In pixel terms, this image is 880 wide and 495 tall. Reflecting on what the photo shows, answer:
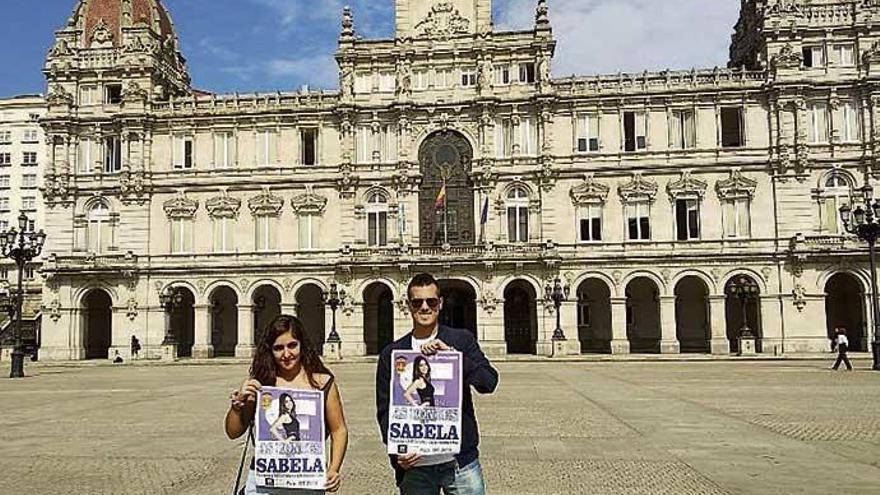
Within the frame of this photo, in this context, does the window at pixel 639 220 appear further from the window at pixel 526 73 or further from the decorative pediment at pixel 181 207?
the decorative pediment at pixel 181 207

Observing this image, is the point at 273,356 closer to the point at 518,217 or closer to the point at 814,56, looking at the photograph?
the point at 518,217

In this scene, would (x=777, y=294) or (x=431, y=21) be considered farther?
(x=431, y=21)

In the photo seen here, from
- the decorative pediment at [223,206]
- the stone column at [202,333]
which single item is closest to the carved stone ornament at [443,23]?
the decorative pediment at [223,206]

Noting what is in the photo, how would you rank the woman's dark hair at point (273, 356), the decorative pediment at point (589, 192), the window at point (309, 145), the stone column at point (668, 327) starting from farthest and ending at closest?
1. the window at point (309, 145)
2. the decorative pediment at point (589, 192)
3. the stone column at point (668, 327)
4. the woman's dark hair at point (273, 356)

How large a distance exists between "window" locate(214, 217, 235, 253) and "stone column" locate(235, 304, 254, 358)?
13.6ft

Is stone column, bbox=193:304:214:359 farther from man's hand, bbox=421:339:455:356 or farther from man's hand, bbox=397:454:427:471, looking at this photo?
Result: man's hand, bbox=421:339:455:356

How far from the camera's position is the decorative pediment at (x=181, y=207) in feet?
188

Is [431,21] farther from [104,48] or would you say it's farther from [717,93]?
[104,48]

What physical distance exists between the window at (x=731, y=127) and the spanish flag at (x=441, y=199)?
1766 centimetres

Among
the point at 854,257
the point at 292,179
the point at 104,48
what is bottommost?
the point at 854,257

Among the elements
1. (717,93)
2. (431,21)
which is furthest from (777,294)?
(431,21)

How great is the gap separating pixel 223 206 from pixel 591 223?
78.8 feet

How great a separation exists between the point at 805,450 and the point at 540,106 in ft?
141

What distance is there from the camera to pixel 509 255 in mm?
52656
